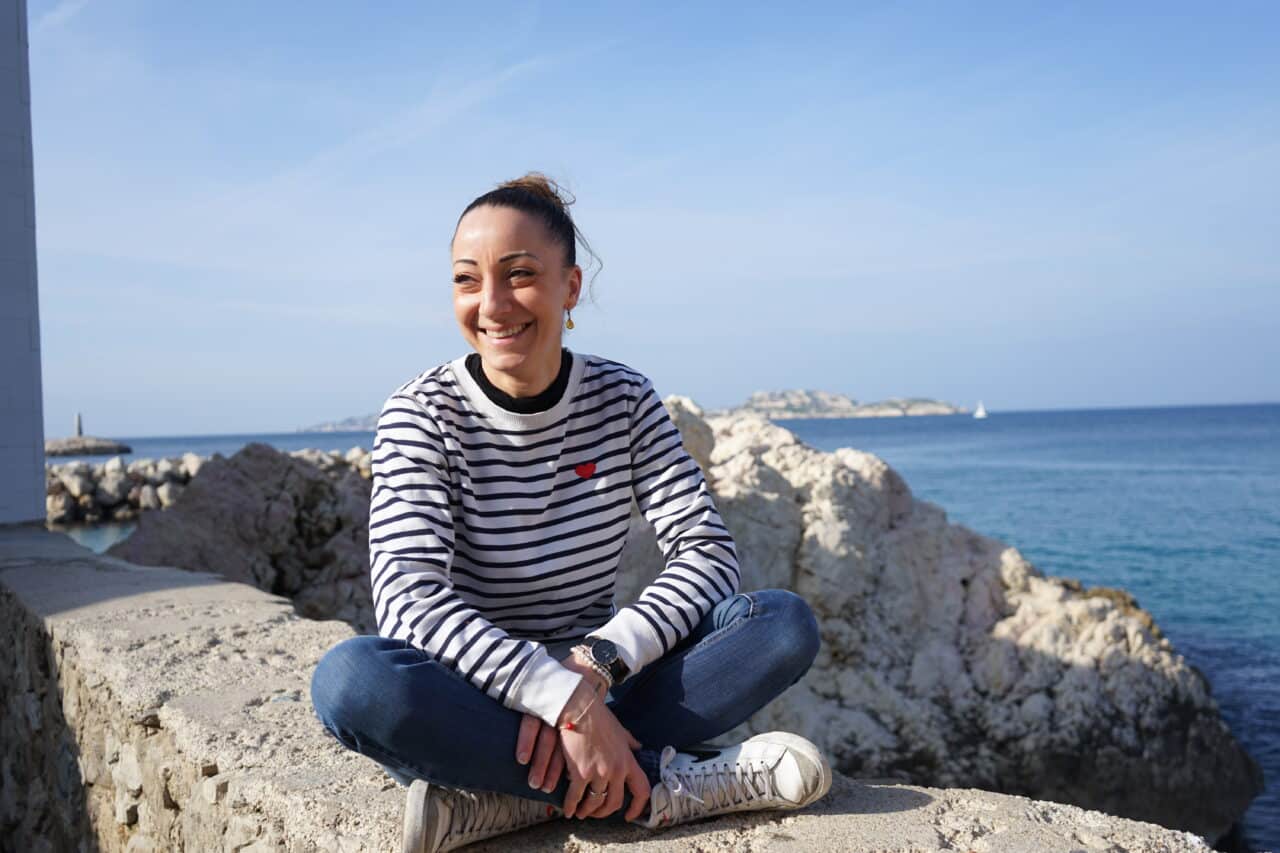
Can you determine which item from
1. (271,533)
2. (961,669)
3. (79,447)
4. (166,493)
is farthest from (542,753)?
(79,447)

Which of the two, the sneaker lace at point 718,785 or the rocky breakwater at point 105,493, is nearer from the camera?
the sneaker lace at point 718,785

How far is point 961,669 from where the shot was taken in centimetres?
577

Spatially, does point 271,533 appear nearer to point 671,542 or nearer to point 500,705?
point 671,542

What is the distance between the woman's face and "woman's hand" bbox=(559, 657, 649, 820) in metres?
0.62

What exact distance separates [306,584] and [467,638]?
4.91 meters

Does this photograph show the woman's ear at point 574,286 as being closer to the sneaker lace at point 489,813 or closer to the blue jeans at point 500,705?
the blue jeans at point 500,705

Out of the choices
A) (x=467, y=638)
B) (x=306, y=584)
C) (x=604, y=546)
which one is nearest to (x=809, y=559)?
(x=306, y=584)

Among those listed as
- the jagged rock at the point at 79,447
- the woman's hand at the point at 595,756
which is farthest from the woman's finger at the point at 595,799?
the jagged rock at the point at 79,447

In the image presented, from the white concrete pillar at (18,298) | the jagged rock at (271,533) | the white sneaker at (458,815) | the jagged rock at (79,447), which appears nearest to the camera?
the white sneaker at (458,815)

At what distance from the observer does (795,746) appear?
6.26ft

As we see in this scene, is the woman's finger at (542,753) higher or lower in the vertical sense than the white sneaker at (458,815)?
higher

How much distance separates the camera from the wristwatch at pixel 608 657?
187cm

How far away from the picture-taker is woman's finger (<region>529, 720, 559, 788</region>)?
5.84 feet

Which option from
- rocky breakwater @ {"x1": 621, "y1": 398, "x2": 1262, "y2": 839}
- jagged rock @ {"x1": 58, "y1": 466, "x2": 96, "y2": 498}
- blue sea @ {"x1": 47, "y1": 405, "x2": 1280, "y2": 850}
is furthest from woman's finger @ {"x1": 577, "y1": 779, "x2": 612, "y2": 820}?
jagged rock @ {"x1": 58, "y1": 466, "x2": 96, "y2": 498}
